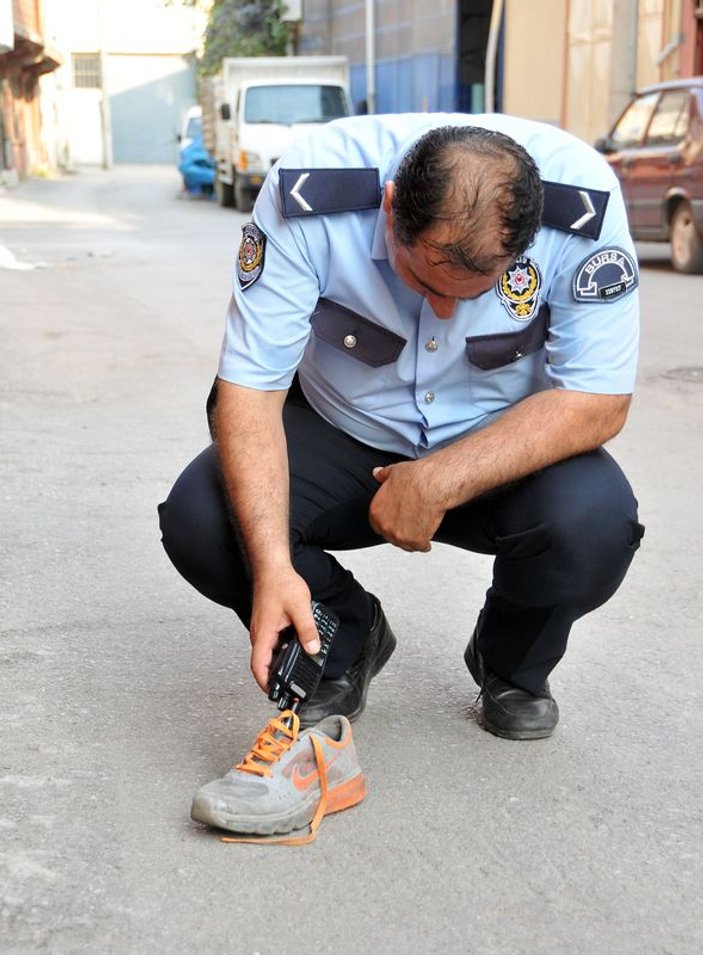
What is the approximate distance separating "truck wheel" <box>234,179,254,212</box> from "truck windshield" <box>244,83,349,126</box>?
104 centimetres

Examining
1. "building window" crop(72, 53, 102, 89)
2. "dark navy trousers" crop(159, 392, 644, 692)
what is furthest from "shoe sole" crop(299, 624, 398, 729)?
"building window" crop(72, 53, 102, 89)

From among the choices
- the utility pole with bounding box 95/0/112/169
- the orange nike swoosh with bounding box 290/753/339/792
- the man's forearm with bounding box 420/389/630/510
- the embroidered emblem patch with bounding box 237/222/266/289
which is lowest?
the utility pole with bounding box 95/0/112/169

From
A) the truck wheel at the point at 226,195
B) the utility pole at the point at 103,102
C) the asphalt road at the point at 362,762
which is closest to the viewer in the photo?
the asphalt road at the point at 362,762

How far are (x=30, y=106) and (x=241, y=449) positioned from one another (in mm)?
40342

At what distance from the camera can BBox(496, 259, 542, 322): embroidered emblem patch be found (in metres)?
2.61

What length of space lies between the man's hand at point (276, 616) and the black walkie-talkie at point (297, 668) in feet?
0.07

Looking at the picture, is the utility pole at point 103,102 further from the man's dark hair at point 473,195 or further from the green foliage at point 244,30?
the man's dark hair at point 473,195

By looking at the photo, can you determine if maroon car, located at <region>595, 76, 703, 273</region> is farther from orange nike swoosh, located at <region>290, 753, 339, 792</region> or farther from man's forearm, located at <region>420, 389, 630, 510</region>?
orange nike swoosh, located at <region>290, 753, 339, 792</region>

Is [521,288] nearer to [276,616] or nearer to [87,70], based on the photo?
[276,616]

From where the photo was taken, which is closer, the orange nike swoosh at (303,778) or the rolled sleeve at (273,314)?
the orange nike swoosh at (303,778)

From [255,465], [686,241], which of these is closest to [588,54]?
[686,241]

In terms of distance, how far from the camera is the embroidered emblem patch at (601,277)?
8.57 feet

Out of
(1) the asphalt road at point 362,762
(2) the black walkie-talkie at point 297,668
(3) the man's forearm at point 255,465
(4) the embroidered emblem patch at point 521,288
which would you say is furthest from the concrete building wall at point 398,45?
(2) the black walkie-talkie at point 297,668

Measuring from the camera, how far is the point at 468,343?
2.68 m
